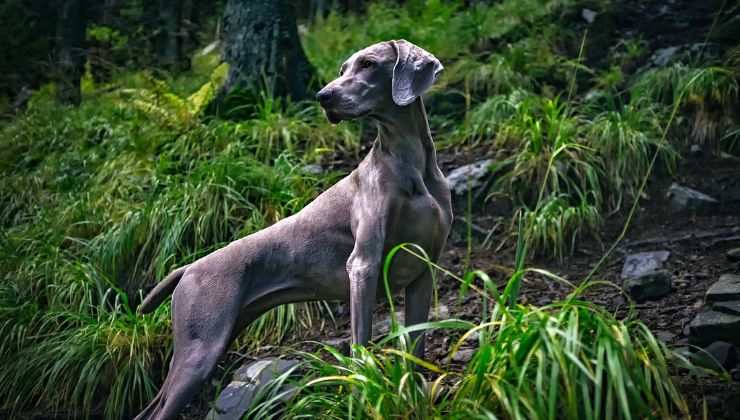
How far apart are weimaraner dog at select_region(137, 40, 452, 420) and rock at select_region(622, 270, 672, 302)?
1.77 m

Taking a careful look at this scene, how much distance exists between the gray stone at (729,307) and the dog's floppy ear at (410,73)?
1.87m

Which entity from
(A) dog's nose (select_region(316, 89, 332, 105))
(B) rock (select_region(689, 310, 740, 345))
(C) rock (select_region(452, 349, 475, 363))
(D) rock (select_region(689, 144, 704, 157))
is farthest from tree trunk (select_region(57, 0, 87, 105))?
(B) rock (select_region(689, 310, 740, 345))

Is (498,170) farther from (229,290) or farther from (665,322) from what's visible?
(229,290)

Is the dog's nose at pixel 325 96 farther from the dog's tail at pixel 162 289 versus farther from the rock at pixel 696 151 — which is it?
the rock at pixel 696 151

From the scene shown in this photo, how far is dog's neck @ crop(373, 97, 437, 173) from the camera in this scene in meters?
3.61

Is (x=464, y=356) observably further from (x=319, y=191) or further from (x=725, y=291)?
(x=319, y=191)

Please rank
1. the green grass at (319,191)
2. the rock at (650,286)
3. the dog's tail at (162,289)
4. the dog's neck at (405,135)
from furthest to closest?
the rock at (650,286), the dog's tail at (162,289), the dog's neck at (405,135), the green grass at (319,191)

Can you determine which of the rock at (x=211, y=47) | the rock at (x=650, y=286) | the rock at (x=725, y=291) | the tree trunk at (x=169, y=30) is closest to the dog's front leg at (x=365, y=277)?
the rock at (x=725, y=291)

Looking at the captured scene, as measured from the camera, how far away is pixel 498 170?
6352mm

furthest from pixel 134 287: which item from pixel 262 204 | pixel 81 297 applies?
pixel 262 204

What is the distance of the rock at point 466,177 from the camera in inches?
249

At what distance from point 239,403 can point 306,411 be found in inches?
36.0

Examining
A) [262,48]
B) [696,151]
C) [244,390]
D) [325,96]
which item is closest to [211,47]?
[262,48]

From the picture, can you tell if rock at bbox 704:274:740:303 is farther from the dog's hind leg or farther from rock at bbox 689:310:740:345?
the dog's hind leg
